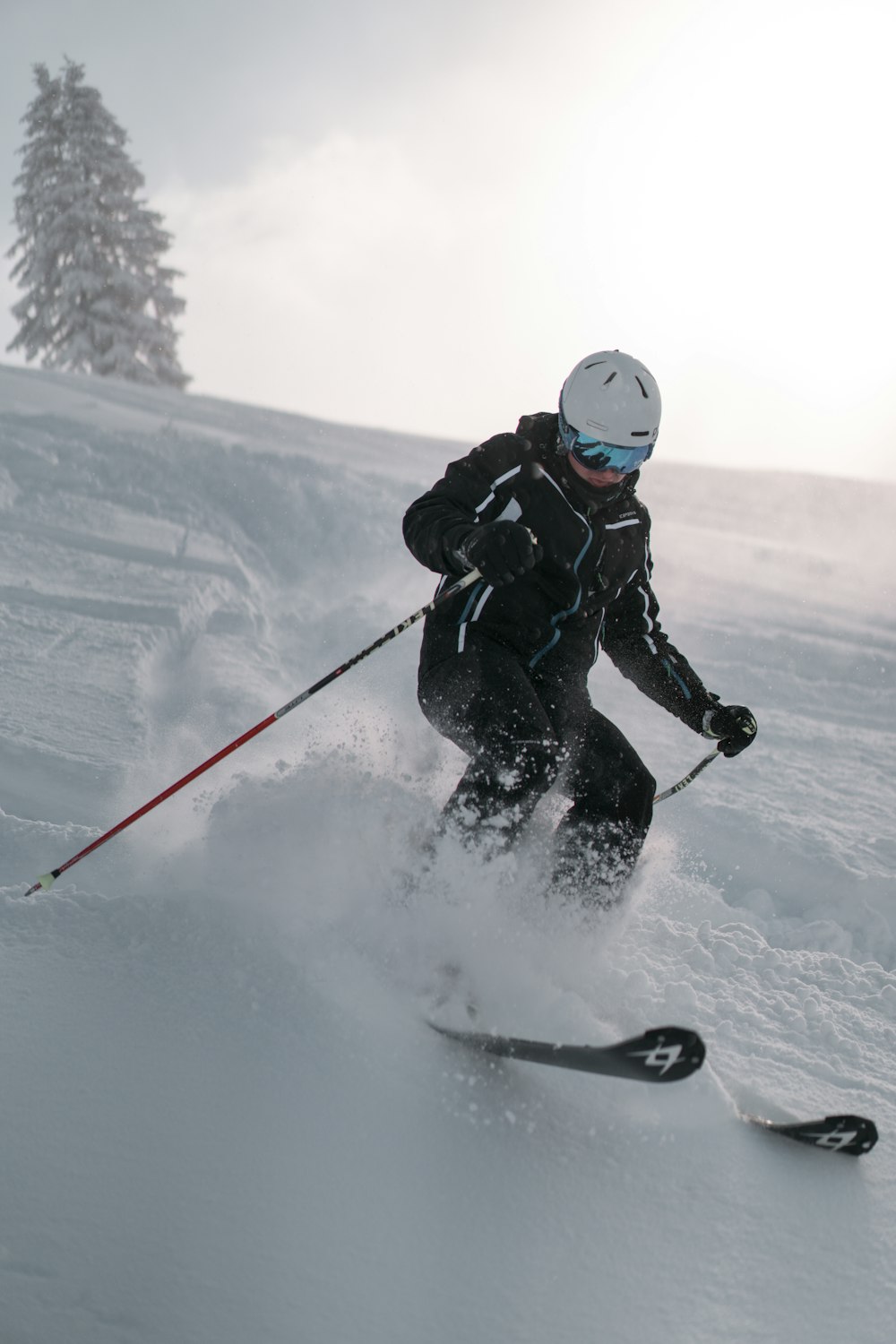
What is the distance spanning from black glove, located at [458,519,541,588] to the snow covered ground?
2.82ft

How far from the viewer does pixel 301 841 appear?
3.12 metres

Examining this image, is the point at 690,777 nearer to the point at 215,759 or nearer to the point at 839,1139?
the point at 839,1139

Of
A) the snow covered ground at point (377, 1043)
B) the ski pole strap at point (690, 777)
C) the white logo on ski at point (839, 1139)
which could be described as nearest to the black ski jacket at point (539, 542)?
the snow covered ground at point (377, 1043)

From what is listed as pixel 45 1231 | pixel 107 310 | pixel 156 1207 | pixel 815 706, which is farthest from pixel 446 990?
pixel 107 310

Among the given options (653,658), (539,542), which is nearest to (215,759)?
(539,542)

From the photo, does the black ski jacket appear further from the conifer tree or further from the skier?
the conifer tree

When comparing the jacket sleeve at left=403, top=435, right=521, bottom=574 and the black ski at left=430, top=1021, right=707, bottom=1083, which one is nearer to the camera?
the black ski at left=430, top=1021, right=707, bottom=1083

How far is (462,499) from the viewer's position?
3164 mm

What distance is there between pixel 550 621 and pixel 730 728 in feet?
2.89

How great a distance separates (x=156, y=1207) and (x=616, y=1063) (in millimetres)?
1057

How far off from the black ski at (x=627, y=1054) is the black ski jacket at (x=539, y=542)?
4.11ft

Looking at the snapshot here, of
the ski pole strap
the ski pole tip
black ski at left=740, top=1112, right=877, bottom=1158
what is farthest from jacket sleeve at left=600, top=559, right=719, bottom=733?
the ski pole tip

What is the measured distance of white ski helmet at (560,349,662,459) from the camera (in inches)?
122

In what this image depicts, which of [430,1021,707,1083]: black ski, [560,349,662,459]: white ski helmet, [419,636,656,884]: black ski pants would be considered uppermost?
[560,349,662,459]: white ski helmet
